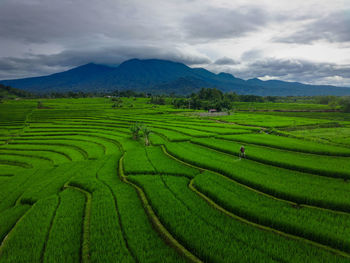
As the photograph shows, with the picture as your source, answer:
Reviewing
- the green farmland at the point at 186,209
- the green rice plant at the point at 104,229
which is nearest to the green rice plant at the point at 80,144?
the green farmland at the point at 186,209

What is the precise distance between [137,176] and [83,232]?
740cm

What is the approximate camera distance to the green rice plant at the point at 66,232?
28.3ft

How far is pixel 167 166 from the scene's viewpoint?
63.4 feet

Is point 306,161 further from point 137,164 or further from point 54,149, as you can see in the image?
point 54,149

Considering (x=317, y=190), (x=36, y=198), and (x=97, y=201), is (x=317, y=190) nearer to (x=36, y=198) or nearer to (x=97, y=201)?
(x=97, y=201)

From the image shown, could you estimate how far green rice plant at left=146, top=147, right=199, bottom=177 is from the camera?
17.7 meters

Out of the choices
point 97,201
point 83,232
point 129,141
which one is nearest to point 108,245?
point 83,232

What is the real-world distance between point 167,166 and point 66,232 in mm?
10454

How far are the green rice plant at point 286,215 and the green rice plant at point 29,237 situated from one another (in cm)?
959

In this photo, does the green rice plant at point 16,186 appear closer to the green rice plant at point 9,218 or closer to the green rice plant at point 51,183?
the green rice plant at point 51,183

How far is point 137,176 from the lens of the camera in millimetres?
17422

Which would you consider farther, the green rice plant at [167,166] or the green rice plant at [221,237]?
the green rice plant at [167,166]

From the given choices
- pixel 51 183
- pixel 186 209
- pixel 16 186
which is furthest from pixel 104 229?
pixel 16 186

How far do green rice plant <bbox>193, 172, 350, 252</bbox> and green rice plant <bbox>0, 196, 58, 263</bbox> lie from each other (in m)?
9.59
